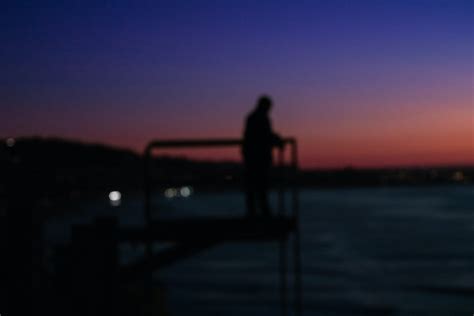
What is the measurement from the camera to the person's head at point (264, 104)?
9336mm

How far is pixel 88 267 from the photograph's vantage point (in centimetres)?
692

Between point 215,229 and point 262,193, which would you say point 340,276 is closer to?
point 262,193

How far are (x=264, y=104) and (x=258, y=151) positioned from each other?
0.63 m

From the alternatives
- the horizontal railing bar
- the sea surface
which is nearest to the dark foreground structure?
the horizontal railing bar

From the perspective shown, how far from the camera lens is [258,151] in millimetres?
9391

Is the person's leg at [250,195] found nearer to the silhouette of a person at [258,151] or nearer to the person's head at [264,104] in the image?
the silhouette of a person at [258,151]

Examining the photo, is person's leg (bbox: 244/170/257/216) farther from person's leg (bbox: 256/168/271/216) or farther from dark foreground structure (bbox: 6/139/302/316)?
dark foreground structure (bbox: 6/139/302/316)

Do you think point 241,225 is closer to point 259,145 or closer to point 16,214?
point 259,145

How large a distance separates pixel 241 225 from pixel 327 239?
5050 centimetres

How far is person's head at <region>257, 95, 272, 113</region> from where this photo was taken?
9336 millimetres

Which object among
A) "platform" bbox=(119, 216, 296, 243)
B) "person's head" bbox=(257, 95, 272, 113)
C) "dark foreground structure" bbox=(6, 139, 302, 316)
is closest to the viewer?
"dark foreground structure" bbox=(6, 139, 302, 316)

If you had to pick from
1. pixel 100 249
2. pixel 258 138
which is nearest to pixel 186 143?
pixel 258 138

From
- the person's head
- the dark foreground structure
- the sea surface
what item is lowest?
the sea surface

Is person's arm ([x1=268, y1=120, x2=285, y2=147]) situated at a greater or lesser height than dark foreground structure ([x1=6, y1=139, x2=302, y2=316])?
greater
